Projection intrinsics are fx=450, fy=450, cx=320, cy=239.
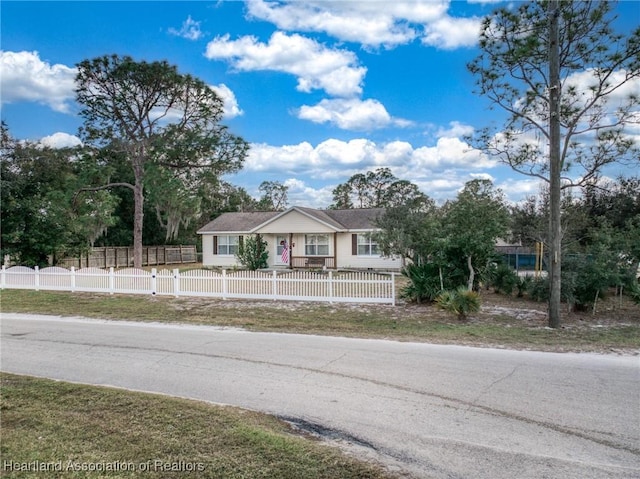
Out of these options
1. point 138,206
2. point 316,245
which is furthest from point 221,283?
point 138,206

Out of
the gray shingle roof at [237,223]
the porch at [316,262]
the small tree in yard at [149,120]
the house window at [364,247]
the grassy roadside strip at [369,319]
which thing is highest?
the small tree in yard at [149,120]

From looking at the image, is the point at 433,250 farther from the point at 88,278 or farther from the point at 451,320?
the point at 88,278

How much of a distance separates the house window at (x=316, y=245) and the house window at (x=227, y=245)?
4.87m

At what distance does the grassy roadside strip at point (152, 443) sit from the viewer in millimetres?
3289

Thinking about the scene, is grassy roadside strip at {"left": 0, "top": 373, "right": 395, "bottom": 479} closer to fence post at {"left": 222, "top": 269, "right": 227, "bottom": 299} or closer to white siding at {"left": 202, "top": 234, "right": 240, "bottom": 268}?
fence post at {"left": 222, "top": 269, "right": 227, "bottom": 299}

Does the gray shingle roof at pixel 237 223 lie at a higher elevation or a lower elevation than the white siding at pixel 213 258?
higher

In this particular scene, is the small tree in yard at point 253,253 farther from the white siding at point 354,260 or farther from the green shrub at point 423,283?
the green shrub at point 423,283

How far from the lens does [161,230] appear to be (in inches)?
1452

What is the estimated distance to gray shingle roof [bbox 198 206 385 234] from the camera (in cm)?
2613

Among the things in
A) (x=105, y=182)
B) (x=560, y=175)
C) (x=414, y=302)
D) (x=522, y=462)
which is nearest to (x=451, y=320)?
(x=414, y=302)

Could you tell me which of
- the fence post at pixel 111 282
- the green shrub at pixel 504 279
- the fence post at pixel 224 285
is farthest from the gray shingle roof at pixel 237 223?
the green shrub at pixel 504 279

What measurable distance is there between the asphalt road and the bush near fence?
66.0ft

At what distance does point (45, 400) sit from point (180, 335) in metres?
4.02

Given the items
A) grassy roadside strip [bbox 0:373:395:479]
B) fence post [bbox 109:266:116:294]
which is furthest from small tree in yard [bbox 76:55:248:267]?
grassy roadside strip [bbox 0:373:395:479]
